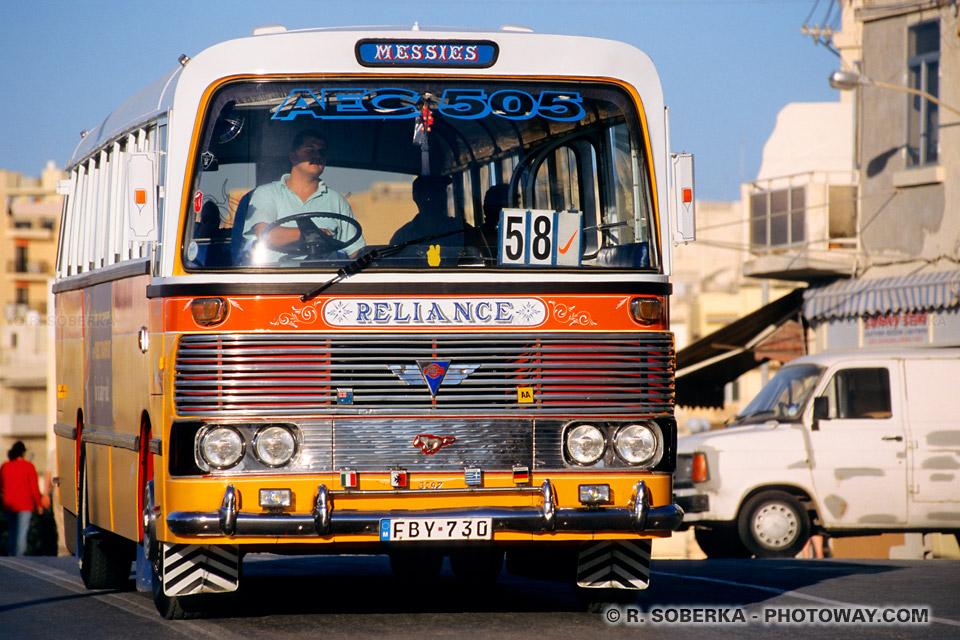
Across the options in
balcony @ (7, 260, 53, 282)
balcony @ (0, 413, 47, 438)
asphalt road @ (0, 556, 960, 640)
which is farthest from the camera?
balcony @ (7, 260, 53, 282)

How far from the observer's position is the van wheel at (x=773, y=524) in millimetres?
17062

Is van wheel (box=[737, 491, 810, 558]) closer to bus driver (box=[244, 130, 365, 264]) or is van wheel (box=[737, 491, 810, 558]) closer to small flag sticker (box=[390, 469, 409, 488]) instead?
small flag sticker (box=[390, 469, 409, 488])

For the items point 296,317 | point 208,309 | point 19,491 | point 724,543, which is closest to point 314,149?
point 296,317

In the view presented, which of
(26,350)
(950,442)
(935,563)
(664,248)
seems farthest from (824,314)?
(26,350)

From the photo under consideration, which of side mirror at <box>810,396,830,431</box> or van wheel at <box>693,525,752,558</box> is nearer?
side mirror at <box>810,396,830,431</box>

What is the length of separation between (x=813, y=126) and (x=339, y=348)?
1693 inches

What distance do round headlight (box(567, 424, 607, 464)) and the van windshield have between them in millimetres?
8911

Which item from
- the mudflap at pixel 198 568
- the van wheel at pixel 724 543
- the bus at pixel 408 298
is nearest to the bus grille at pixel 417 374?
the bus at pixel 408 298

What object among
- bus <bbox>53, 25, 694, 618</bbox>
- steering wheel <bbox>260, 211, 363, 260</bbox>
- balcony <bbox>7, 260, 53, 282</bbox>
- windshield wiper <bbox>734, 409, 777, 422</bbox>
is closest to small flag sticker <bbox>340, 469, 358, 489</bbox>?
bus <bbox>53, 25, 694, 618</bbox>

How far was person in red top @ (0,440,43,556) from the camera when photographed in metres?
19.9

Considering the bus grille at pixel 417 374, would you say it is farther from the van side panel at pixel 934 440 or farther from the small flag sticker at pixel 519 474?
the van side panel at pixel 934 440

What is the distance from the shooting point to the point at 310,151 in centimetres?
855

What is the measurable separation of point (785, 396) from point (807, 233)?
467 inches

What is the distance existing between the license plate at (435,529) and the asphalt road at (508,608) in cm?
54
